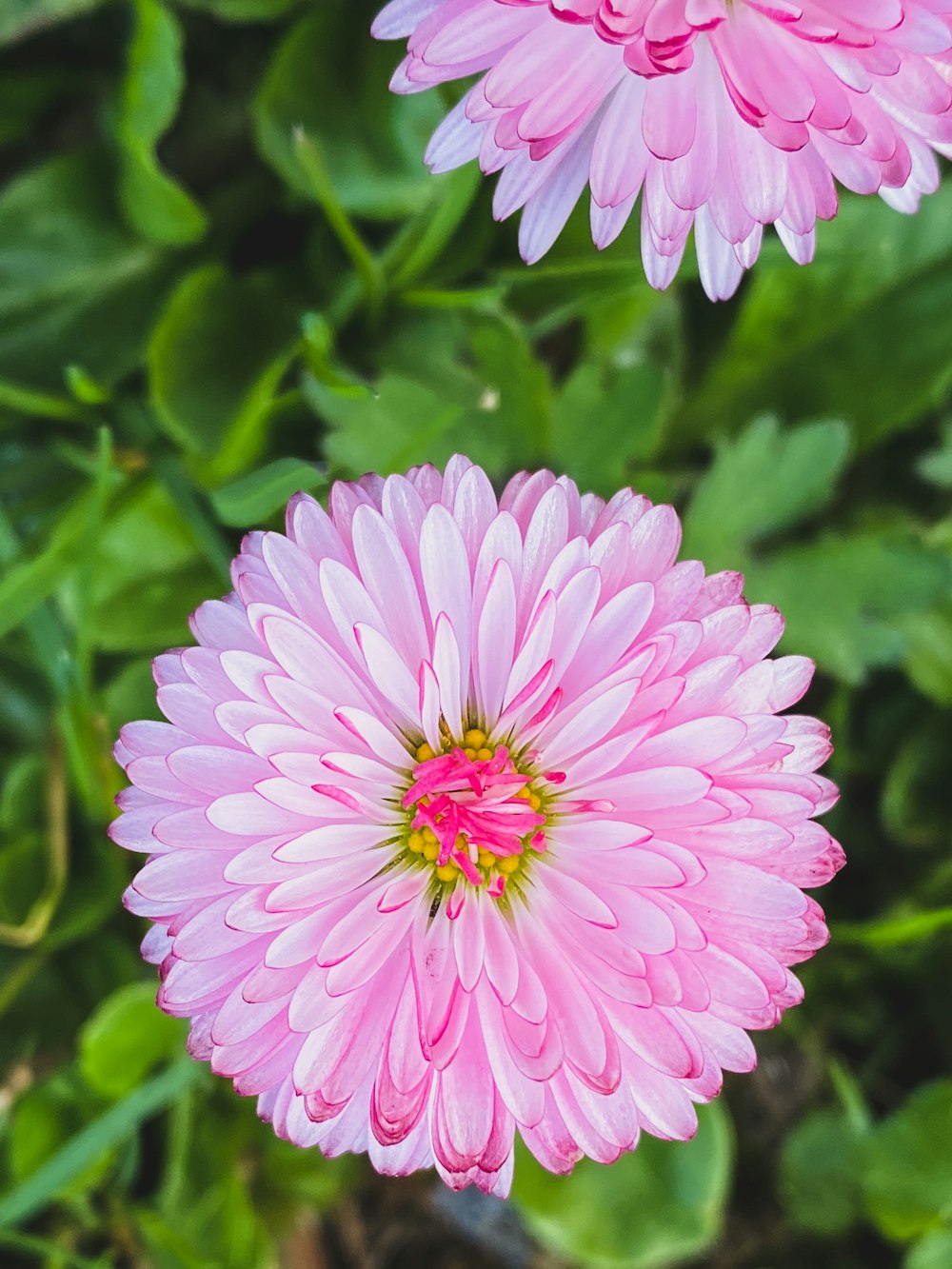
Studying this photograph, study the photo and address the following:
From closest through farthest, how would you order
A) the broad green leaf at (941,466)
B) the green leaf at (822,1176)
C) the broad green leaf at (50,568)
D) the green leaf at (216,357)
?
the broad green leaf at (50,568), the green leaf at (216,357), the broad green leaf at (941,466), the green leaf at (822,1176)

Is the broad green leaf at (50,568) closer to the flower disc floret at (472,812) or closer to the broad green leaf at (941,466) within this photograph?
the flower disc floret at (472,812)

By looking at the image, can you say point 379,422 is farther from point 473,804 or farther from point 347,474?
point 473,804

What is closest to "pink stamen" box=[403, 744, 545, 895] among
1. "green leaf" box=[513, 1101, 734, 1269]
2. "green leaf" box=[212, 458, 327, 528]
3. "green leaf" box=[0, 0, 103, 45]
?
"green leaf" box=[212, 458, 327, 528]

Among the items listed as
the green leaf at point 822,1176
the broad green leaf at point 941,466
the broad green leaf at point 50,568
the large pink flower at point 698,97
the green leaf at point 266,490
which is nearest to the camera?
the large pink flower at point 698,97

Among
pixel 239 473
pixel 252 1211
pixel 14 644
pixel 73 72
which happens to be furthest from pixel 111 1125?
pixel 73 72

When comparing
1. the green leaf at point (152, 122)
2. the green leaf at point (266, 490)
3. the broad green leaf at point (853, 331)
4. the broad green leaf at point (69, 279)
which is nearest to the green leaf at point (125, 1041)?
the green leaf at point (266, 490)

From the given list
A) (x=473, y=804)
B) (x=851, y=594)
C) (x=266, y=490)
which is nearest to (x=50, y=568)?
(x=266, y=490)
